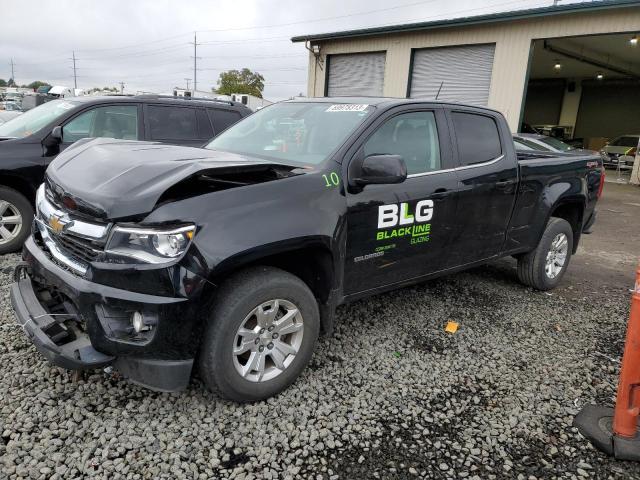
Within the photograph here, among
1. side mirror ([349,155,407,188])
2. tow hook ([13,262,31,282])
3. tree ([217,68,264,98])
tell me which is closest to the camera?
side mirror ([349,155,407,188])

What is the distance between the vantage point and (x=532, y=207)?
15.5ft

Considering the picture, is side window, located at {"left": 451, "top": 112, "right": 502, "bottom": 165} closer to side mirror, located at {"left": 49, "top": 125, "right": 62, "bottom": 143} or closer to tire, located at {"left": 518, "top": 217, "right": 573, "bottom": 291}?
tire, located at {"left": 518, "top": 217, "right": 573, "bottom": 291}

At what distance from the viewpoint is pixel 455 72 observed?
15227 millimetres

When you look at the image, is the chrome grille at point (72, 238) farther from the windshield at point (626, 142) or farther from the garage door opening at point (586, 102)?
the windshield at point (626, 142)

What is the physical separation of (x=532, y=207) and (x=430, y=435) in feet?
9.15

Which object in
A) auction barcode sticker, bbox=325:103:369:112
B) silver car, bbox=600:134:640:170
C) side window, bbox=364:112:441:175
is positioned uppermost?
auction barcode sticker, bbox=325:103:369:112

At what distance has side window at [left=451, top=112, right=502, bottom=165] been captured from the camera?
404cm

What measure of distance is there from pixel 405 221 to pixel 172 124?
A: 4.20 meters

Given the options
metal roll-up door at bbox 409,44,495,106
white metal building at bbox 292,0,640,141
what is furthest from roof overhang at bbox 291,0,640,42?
metal roll-up door at bbox 409,44,495,106

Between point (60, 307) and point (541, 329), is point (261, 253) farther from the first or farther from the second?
point (541, 329)

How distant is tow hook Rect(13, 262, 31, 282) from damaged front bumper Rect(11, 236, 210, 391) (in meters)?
0.60

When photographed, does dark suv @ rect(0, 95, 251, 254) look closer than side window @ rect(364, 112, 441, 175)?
No

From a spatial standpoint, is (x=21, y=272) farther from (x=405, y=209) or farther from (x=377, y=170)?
(x=405, y=209)

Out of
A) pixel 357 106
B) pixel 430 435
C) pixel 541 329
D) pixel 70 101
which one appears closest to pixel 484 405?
pixel 430 435
